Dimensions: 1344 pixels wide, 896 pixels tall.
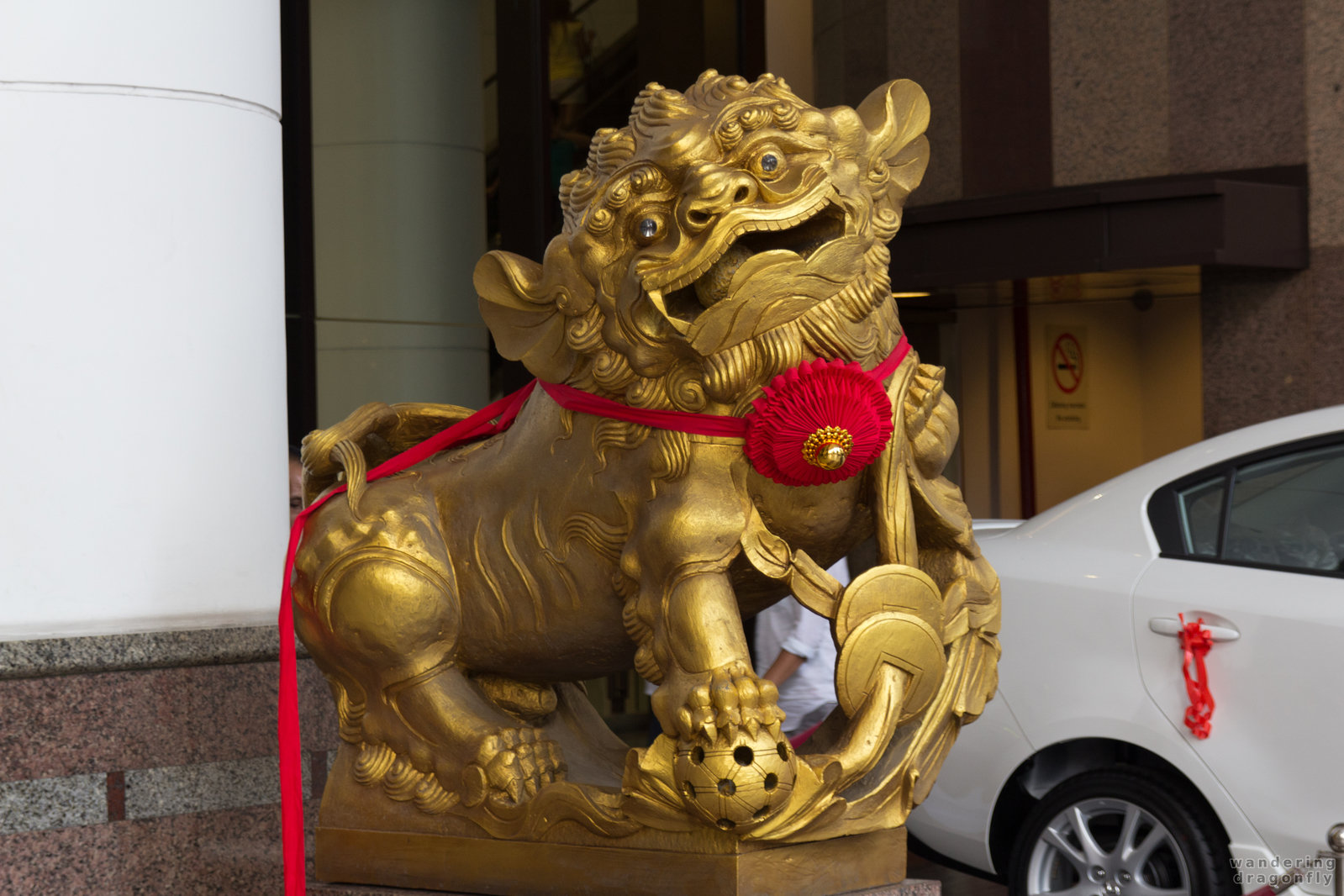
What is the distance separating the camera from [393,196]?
5.80m

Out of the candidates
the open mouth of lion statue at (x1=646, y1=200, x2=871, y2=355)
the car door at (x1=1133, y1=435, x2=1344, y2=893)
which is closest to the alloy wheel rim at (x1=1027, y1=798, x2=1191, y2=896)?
the car door at (x1=1133, y1=435, x2=1344, y2=893)

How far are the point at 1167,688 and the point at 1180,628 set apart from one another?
16 centimetres

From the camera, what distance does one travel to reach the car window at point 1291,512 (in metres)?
3.44

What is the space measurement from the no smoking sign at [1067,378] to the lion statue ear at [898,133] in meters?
6.08

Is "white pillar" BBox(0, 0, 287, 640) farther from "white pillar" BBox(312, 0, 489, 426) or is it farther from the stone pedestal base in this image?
"white pillar" BBox(312, 0, 489, 426)

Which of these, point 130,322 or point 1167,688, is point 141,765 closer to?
point 130,322

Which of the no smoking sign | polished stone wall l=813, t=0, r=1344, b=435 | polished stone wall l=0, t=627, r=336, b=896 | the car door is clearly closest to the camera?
polished stone wall l=0, t=627, r=336, b=896

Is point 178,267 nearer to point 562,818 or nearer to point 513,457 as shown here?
point 513,457

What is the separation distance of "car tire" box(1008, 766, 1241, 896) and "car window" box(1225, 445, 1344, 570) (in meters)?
0.62

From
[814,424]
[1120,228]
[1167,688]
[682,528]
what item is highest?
[1120,228]

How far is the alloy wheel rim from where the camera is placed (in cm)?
358

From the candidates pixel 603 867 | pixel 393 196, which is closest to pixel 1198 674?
pixel 603 867

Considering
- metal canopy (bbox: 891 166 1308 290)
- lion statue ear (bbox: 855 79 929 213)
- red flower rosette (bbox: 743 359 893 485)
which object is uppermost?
metal canopy (bbox: 891 166 1308 290)

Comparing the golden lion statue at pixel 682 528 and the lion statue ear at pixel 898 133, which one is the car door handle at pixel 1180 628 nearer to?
the golden lion statue at pixel 682 528
